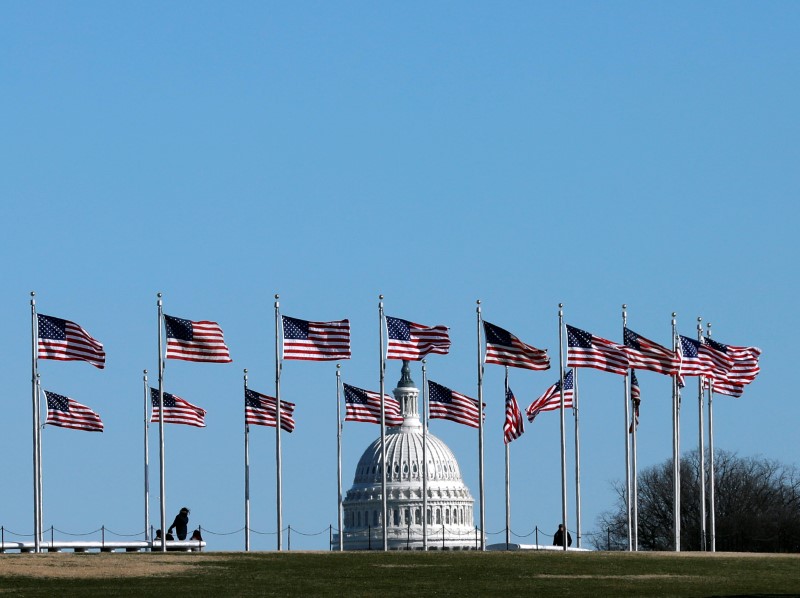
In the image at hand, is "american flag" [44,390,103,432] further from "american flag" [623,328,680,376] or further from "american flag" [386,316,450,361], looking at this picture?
"american flag" [623,328,680,376]

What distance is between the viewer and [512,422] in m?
78.8

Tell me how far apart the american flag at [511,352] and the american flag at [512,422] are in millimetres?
6043

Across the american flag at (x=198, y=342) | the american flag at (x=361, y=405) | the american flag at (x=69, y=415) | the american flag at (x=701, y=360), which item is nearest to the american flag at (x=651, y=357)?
the american flag at (x=701, y=360)

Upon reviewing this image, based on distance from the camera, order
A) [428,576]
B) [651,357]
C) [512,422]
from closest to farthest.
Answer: [428,576]
[651,357]
[512,422]

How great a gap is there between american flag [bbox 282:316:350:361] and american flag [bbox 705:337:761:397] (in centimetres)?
1520

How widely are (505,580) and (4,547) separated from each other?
22488mm

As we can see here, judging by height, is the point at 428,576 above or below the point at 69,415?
below

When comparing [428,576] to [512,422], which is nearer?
[428,576]

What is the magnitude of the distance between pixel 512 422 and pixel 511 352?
645cm

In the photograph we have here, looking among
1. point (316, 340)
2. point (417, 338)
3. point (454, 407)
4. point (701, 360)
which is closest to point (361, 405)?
point (454, 407)

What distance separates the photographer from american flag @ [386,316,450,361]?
7281cm

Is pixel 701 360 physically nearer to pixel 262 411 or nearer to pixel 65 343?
pixel 262 411

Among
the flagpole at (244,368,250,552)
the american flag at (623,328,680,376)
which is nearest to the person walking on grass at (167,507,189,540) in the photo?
the flagpole at (244,368,250,552)

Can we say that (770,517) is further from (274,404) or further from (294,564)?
(294,564)
